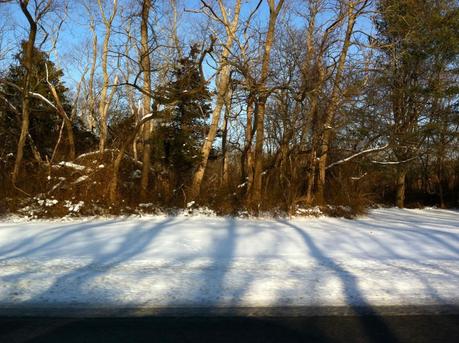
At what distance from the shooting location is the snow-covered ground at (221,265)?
18.6 ft

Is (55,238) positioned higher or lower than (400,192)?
lower

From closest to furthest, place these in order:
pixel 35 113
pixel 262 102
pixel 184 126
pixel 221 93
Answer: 1. pixel 262 102
2. pixel 221 93
3. pixel 184 126
4. pixel 35 113

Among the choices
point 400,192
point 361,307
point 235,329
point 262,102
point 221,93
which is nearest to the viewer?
point 235,329

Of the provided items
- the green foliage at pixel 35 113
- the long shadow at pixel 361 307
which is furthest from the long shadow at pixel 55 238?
the green foliage at pixel 35 113

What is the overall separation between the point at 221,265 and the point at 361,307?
110 inches

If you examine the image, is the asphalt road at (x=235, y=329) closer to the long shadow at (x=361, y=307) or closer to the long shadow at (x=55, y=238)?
the long shadow at (x=361, y=307)

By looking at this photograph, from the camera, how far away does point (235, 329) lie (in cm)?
462

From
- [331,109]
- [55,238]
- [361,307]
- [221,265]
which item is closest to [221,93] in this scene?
[331,109]

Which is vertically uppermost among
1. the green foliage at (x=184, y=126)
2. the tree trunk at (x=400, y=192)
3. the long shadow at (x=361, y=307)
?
the green foliage at (x=184, y=126)

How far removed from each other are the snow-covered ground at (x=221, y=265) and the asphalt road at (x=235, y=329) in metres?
0.53

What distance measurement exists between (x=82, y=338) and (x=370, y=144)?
63.3 feet

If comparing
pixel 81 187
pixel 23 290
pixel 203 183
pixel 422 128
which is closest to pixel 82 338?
pixel 23 290

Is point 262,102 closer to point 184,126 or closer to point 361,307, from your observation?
point 184,126

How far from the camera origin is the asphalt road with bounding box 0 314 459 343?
4381 mm
